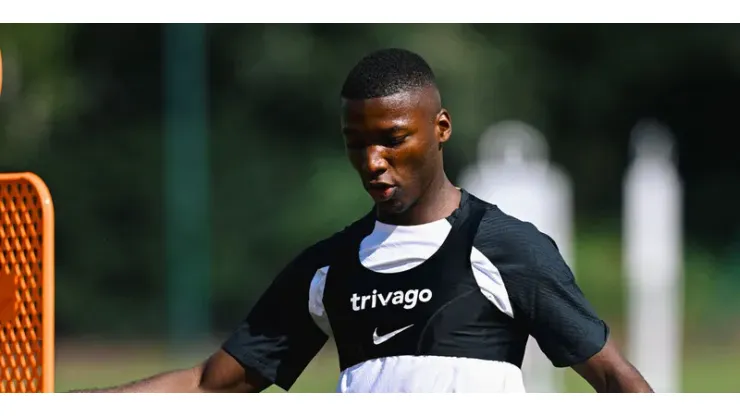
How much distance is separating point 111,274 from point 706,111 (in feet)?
28.0

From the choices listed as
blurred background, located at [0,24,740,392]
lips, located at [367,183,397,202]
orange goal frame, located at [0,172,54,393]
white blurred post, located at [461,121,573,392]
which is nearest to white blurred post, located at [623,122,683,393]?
blurred background, located at [0,24,740,392]

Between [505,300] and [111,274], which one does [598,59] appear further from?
[505,300]

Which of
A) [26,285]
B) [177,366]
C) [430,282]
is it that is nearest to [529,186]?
[177,366]

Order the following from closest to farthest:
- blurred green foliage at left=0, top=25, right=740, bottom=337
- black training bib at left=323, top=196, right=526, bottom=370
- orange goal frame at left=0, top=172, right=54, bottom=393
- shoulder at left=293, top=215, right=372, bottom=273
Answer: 1. orange goal frame at left=0, top=172, right=54, bottom=393
2. black training bib at left=323, top=196, right=526, bottom=370
3. shoulder at left=293, top=215, right=372, bottom=273
4. blurred green foliage at left=0, top=25, right=740, bottom=337

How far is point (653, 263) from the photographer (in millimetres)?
16000

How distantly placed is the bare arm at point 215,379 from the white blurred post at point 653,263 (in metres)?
11.3

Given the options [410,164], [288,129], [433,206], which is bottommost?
[433,206]

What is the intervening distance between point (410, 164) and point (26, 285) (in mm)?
982

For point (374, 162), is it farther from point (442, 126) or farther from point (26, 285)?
point (26, 285)

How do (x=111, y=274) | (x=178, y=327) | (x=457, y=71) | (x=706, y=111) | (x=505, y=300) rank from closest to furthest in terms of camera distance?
1. (x=505, y=300)
2. (x=178, y=327)
3. (x=111, y=274)
4. (x=457, y=71)
5. (x=706, y=111)

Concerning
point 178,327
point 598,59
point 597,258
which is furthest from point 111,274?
point 598,59

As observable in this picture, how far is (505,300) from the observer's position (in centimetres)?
343

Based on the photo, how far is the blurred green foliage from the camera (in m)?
16.0

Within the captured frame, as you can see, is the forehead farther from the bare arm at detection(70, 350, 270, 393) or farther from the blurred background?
the blurred background
